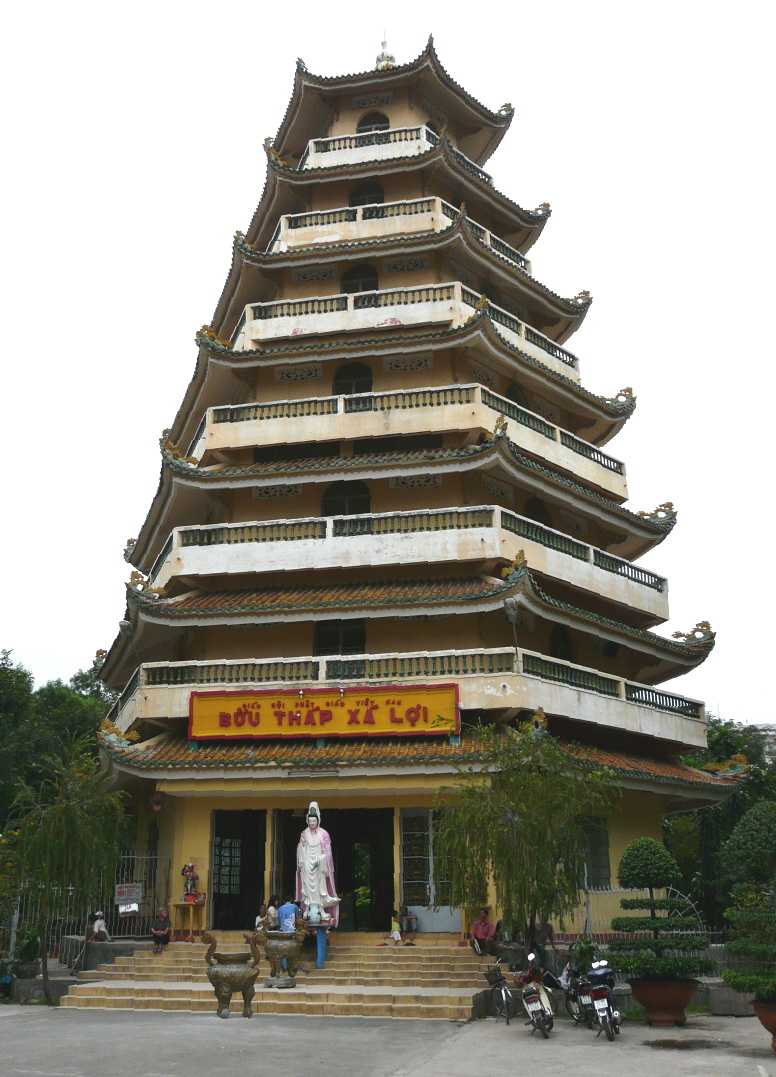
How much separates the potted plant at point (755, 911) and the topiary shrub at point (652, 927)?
27.8 inches

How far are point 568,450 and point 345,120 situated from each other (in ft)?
43.4

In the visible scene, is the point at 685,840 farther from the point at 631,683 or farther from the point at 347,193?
the point at 347,193

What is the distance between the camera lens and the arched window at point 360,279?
29.0 m

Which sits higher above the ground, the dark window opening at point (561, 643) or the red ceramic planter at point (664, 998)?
the dark window opening at point (561, 643)

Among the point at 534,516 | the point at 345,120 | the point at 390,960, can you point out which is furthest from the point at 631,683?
the point at 345,120

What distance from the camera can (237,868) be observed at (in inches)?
941

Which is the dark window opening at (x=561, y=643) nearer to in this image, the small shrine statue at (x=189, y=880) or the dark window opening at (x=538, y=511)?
the dark window opening at (x=538, y=511)

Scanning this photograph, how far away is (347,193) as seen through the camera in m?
31.0

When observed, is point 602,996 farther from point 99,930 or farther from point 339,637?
point 339,637

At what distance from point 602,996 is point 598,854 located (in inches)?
388

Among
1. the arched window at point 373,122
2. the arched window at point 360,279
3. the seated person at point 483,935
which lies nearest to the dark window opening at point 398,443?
the arched window at point 360,279

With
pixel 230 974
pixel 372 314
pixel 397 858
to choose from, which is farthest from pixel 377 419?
pixel 230 974

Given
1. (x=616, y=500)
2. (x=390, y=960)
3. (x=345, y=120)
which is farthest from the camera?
(x=345, y=120)

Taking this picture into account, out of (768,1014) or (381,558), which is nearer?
(768,1014)
